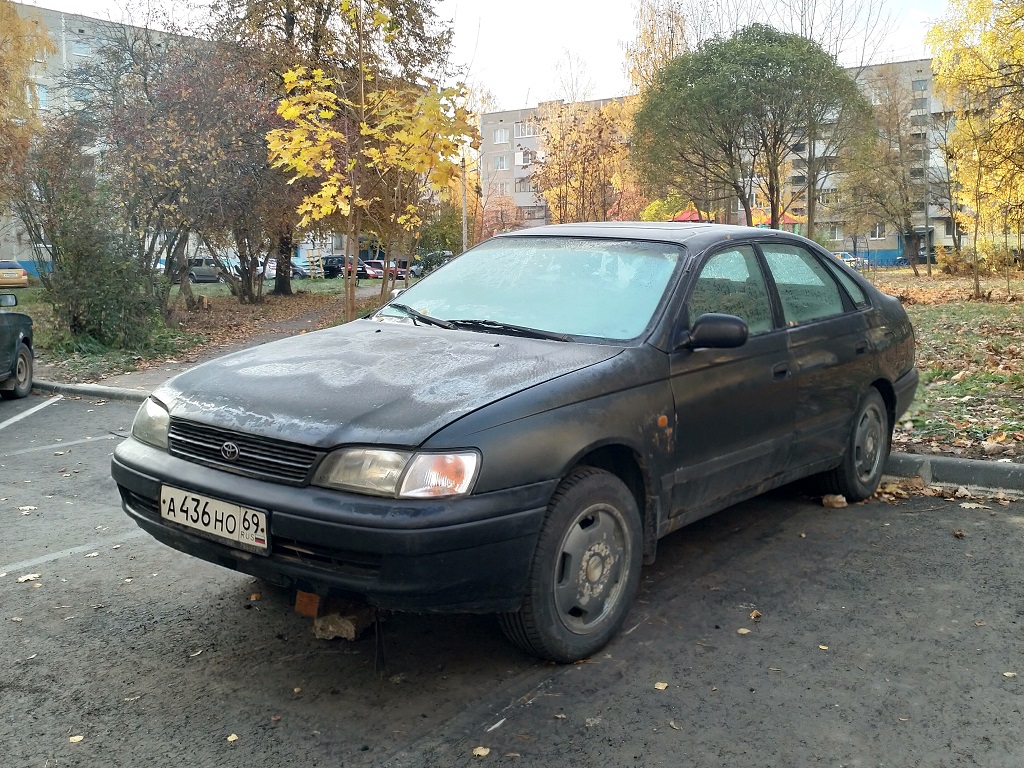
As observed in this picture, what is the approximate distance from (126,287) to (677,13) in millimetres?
25306

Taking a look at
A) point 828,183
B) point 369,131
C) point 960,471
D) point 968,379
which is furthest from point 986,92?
point 828,183

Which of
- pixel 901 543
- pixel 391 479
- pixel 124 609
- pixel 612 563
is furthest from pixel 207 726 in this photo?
pixel 901 543

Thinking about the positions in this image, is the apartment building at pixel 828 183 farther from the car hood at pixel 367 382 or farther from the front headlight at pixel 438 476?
the front headlight at pixel 438 476

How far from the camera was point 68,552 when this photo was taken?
490 cm

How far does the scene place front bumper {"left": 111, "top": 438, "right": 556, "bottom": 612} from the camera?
10.0 ft

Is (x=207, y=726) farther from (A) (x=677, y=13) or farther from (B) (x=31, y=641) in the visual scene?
(A) (x=677, y=13)

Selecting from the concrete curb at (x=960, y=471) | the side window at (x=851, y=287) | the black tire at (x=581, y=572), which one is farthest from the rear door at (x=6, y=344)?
the concrete curb at (x=960, y=471)

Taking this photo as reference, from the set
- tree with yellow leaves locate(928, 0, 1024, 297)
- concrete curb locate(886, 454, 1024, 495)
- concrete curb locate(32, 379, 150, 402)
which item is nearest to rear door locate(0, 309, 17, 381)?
concrete curb locate(32, 379, 150, 402)

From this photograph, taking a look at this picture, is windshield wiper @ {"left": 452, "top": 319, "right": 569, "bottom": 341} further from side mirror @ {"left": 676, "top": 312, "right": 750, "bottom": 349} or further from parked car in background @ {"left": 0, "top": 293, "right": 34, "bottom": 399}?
parked car in background @ {"left": 0, "top": 293, "right": 34, "bottom": 399}

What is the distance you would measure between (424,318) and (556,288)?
2.11 feet

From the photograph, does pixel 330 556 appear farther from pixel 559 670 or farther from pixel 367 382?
pixel 559 670

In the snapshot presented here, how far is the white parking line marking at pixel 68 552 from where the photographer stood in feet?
15.3

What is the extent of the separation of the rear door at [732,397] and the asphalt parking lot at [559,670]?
1.64 feet

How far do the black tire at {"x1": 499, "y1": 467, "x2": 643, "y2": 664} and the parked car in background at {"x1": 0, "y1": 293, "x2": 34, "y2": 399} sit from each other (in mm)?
8269
